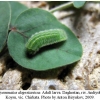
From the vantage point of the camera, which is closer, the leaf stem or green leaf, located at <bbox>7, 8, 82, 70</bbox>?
green leaf, located at <bbox>7, 8, 82, 70</bbox>

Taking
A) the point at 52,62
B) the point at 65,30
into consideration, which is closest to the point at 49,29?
the point at 65,30

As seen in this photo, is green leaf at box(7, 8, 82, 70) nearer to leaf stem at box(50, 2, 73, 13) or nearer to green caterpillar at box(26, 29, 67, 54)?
green caterpillar at box(26, 29, 67, 54)

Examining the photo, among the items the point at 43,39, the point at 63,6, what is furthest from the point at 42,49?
the point at 63,6

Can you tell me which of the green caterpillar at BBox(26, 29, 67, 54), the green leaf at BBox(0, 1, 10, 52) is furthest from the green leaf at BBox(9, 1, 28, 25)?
the green caterpillar at BBox(26, 29, 67, 54)

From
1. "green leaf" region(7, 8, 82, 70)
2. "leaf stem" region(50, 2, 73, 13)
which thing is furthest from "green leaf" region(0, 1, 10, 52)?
"leaf stem" region(50, 2, 73, 13)

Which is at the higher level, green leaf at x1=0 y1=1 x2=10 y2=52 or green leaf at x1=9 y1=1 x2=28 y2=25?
green leaf at x1=9 y1=1 x2=28 y2=25

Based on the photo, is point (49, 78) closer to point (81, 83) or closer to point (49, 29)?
point (81, 83)
